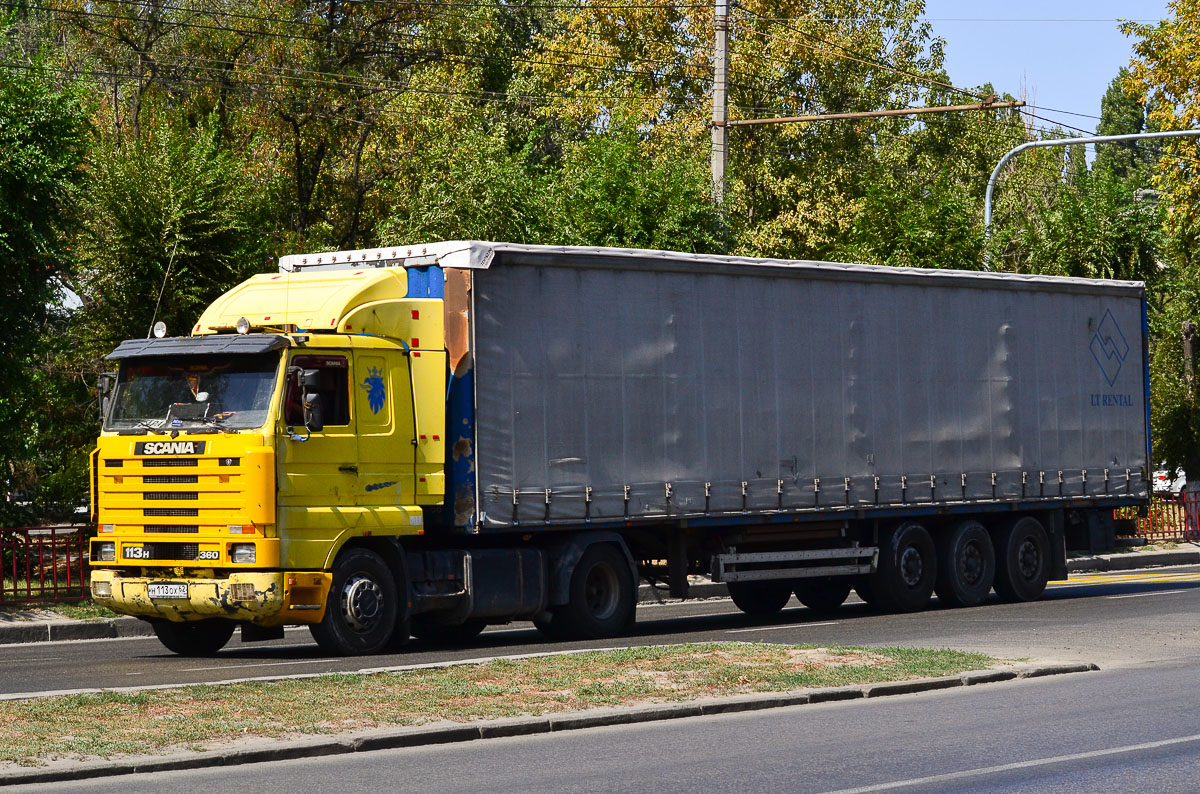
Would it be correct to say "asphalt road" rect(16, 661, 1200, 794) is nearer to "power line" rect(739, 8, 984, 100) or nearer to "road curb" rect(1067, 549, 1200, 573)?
"road curb" rect(1067, 549, 1200, 573)

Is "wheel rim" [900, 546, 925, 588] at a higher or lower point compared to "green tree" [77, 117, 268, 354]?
lower

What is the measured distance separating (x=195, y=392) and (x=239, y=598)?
76.5 inches

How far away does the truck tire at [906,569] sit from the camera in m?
20.5

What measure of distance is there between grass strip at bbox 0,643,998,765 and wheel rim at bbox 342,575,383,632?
6.57ft

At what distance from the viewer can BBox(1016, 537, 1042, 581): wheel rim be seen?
2217 cm

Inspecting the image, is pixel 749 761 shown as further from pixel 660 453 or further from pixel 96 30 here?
pixel 96 30

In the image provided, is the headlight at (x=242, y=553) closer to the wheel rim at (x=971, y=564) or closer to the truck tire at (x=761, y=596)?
the truck tire at (x=761, y=596)

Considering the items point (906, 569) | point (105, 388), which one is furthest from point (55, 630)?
point (906, 569)

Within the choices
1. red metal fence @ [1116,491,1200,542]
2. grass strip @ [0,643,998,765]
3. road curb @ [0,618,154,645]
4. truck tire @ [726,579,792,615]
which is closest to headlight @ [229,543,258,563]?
grass strip @ [0,643,998,765]

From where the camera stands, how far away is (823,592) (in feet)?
70.2

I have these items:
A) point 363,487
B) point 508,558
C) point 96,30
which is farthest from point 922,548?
point 96,30

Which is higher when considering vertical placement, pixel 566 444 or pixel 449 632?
pixel 566 444

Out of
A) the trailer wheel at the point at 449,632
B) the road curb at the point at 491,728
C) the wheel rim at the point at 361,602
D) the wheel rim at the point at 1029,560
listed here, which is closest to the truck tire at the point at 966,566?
the wheel rim at the point at 1029,560

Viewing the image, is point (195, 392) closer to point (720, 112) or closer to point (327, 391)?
point (327, 391)
